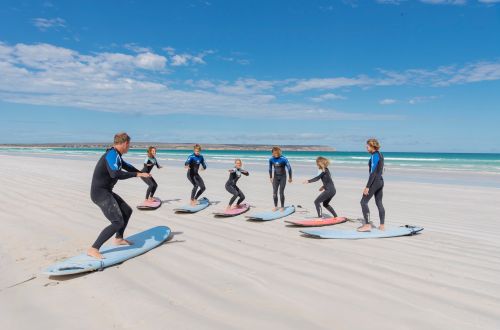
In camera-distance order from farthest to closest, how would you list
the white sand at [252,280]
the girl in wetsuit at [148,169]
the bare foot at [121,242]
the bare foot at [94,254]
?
1. the girl in wetsuit at [148,169]
2. the bare foot at [121,242]
3. the bare foot at [94,254]
4. the white sand at [252,280]

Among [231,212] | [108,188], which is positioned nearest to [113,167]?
[108,188]

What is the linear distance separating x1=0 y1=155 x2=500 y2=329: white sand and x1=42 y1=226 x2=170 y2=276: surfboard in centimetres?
12

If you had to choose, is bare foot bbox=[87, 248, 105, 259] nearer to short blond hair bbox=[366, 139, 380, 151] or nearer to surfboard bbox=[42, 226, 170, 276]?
surfboard bbox=[42, 226, 170, 276]

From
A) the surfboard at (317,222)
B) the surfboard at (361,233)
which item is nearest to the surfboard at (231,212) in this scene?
the surfboard at (317,222)

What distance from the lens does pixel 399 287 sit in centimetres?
415

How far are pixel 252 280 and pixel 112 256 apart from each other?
218 centimetres

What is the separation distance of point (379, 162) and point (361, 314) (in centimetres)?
402

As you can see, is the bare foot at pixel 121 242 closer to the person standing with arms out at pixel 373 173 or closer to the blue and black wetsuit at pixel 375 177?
the person standing with arms out at pixel 373 173

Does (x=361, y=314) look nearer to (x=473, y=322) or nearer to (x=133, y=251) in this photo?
(x=473, y=322)

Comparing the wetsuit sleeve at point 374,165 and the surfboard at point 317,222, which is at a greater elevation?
the wetsuit sleeve at point 374,165

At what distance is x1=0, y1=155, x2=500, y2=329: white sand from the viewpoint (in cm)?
338

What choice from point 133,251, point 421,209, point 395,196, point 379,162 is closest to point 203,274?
point 133,251

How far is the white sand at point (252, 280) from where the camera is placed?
3.38 meters

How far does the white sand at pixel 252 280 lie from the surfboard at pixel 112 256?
118mm
